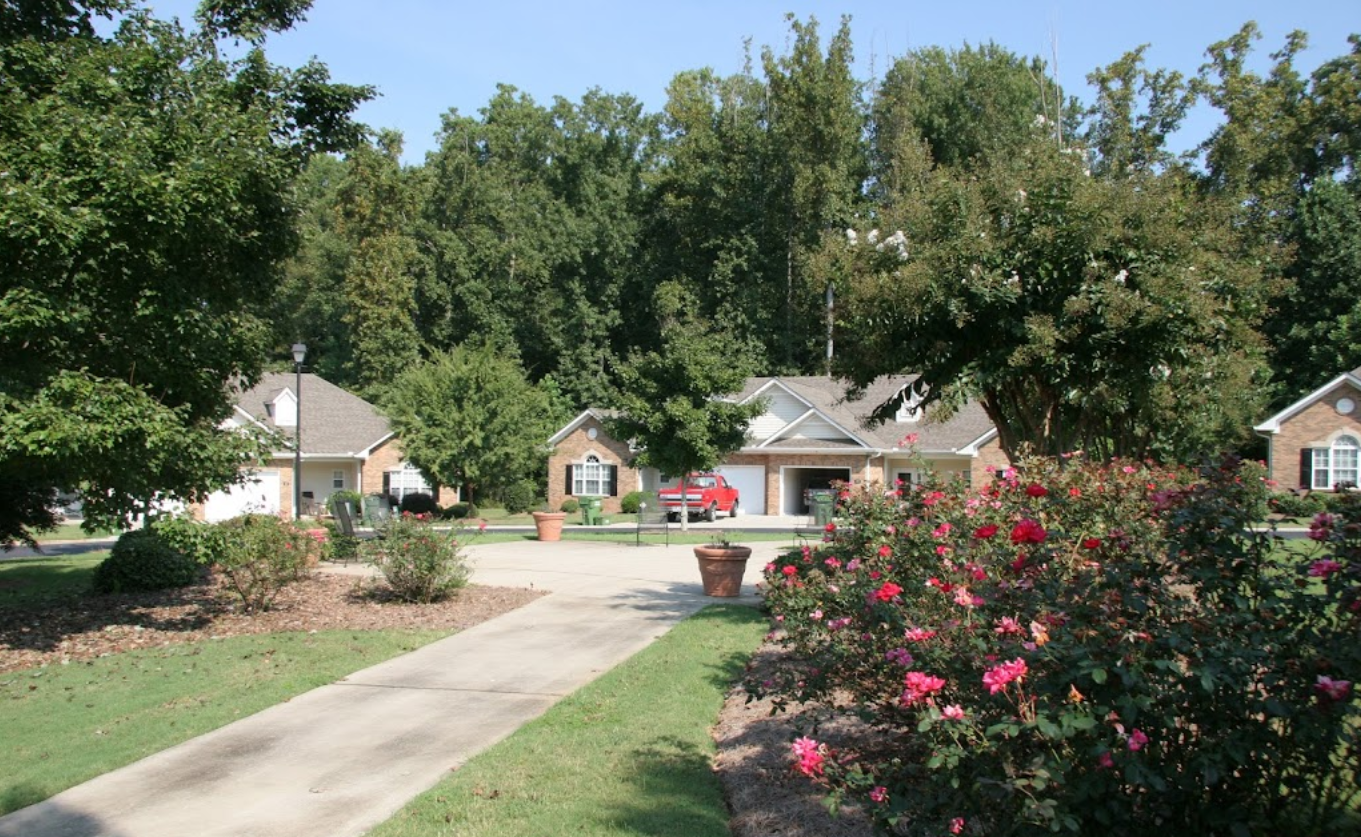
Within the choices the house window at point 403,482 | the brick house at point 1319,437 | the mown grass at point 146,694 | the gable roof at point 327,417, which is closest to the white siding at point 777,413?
the house window at point 403,482

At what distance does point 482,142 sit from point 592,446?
92.9 ft

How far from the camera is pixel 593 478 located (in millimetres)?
44281

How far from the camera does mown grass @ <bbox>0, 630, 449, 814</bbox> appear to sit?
6809mm

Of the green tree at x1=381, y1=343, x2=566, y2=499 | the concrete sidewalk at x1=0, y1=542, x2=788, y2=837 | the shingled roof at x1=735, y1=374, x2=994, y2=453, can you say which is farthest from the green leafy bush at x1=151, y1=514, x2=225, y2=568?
the shingled roof at x1=735, y1=374, x2=994, y2=453

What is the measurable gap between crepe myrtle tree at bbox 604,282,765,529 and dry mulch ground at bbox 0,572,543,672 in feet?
41.3

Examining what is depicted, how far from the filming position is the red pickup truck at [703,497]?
3659 cm

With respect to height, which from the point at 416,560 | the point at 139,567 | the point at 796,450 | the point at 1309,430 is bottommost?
the point at 139,567

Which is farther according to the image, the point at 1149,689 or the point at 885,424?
the point at 885,424

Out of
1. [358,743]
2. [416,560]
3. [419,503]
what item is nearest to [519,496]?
[419,503]

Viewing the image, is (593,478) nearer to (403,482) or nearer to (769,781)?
(403,482)

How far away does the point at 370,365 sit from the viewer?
54.1 meters

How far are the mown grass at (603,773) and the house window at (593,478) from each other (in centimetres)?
3491

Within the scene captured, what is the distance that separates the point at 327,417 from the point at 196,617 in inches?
1220

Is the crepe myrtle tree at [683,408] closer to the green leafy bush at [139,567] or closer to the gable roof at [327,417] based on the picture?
the green leafy bush at [139,567]
